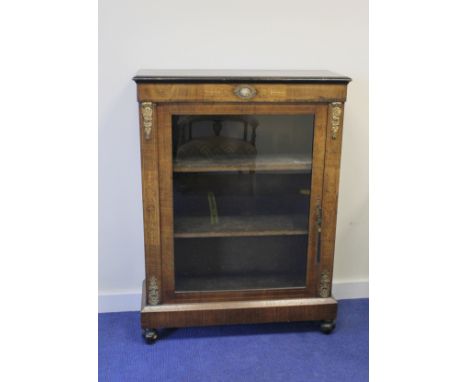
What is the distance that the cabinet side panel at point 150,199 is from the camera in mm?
1288

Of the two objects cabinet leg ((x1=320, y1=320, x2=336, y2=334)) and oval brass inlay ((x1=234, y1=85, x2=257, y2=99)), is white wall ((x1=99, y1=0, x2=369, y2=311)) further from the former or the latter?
cabinet leg ((x1=320, y1=320, x2=336, y2=334))

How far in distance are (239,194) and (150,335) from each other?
540 mm

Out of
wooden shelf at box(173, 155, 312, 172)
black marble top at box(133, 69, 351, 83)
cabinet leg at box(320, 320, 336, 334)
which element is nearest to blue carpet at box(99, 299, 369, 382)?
cabinet leg at box(320, 320, 336, 334)

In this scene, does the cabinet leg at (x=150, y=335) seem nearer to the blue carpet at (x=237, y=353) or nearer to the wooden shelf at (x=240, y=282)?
the blue carpet at (x=237, y=353)

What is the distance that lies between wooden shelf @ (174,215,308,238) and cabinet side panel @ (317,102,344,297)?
0.07m

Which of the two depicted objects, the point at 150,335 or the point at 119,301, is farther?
the point at 119,301

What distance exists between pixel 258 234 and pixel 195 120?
0.42 metres

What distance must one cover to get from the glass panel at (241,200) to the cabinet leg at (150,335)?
0.17 metres

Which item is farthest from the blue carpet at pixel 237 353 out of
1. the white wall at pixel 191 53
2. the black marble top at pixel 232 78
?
the black marble top at pixel 232 78

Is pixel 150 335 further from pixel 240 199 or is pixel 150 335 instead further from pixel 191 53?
pixel 191 53

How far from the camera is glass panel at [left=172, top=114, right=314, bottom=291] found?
1363 mm

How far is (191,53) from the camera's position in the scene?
1484mm

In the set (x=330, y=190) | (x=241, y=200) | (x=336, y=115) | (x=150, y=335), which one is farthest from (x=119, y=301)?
(x=336, y=115)
